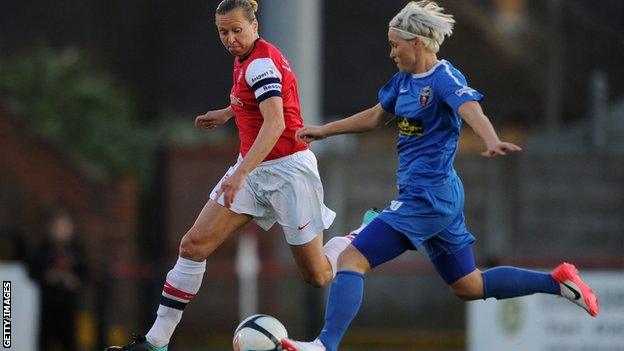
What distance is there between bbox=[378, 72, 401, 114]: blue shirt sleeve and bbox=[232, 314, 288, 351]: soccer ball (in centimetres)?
130

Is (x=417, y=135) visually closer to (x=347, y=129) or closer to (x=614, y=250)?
(x=347, y=129)

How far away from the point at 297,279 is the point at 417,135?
8.28 metres

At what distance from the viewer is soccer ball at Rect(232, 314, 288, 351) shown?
7.90 meters

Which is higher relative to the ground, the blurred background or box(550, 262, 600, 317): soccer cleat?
box(550, 262, 600, 317): soccer cleat

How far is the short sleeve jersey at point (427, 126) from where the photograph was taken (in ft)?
25.6

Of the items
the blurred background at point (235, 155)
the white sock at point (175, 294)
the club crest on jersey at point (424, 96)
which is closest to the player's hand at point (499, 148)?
the club crest on jersey at point (424, 96)

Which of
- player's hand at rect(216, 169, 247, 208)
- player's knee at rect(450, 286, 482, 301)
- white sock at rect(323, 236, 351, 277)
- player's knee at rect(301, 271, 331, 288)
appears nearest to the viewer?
player's hand at rect(216, 169, 247, 208)

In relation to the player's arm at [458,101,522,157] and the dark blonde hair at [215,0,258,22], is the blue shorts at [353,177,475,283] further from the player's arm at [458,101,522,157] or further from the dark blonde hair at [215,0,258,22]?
the dark blonde hair at [215,0,258,22]

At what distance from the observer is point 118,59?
75.4ft

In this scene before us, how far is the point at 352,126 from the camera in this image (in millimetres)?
8242

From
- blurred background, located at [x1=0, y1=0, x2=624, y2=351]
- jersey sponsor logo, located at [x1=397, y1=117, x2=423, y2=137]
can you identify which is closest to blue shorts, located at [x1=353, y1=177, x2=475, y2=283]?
jersey sponsor logo, located at [x1=397, y1=117, x2=423, y2=137]

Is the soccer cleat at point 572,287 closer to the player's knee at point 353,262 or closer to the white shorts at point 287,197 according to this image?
the player's knee at point 353,262

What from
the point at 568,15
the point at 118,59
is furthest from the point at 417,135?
the point at 118,59

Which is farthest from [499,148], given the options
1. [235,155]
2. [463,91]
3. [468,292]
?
[235,155]
